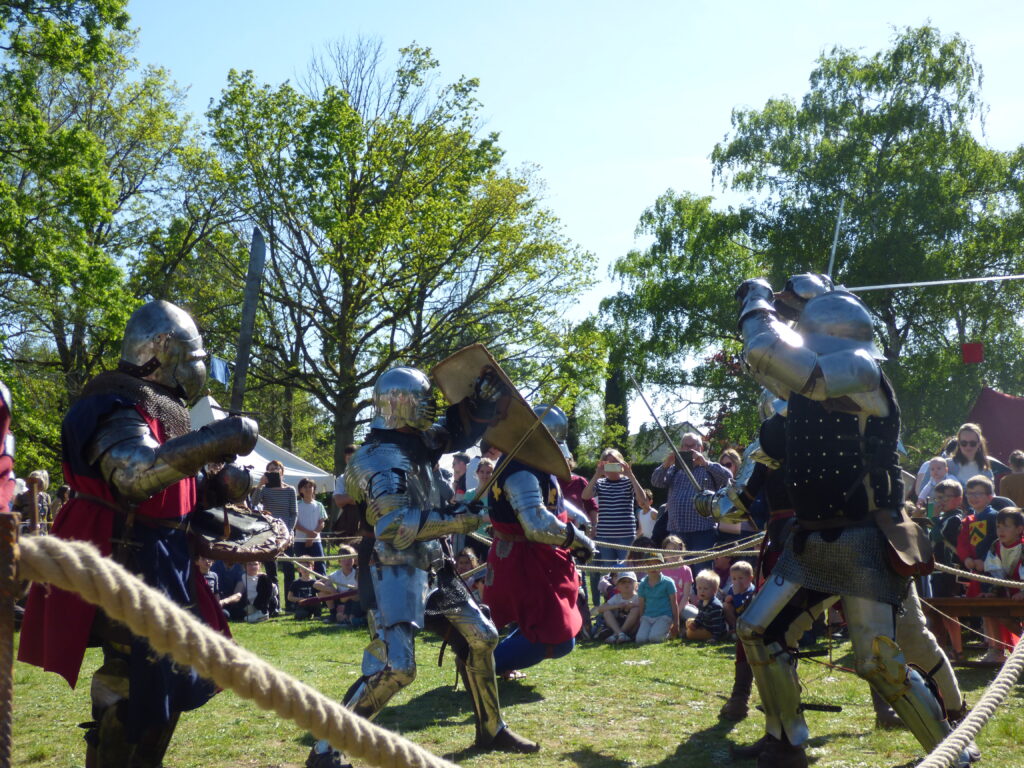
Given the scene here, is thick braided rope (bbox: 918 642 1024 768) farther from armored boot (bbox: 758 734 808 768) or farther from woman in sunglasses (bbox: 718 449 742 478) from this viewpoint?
woman in sunglasses (bbox: 718 449 742 478)

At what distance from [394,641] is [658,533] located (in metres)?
5.53

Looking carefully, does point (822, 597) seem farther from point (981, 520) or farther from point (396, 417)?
point (981, 520)

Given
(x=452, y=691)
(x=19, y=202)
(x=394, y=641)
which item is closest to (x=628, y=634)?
(x=452, y=691)

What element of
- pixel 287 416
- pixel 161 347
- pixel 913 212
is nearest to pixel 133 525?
pixel 161 347

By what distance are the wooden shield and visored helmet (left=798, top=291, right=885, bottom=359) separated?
152cm

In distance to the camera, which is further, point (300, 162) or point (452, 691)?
point (300, 162)

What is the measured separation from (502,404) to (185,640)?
3.56m

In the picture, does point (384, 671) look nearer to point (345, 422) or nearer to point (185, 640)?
point (185, 640)

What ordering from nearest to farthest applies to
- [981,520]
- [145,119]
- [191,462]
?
[191,462]
[981,520]
[145,119]

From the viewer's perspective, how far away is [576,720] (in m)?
5.83

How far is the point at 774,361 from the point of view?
12.4 ft

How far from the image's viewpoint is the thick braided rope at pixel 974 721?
2439mm

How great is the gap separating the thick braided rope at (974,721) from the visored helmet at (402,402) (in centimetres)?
254

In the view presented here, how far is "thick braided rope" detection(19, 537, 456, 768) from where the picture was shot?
1614mm
